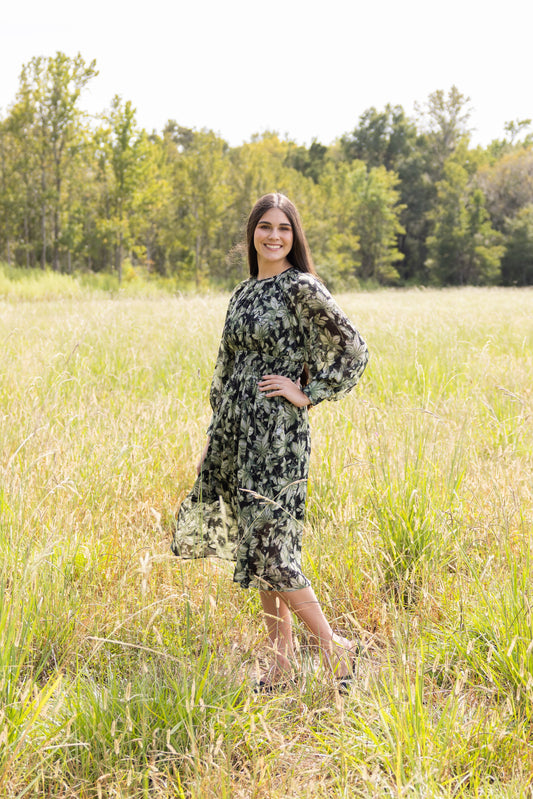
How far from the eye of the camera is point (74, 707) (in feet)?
5.80

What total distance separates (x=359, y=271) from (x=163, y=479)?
158 feet

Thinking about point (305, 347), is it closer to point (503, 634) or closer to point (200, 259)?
point (503, 634)

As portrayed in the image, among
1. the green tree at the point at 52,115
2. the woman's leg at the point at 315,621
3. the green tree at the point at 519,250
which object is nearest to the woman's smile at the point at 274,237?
the woman's leg at the point at 315,621

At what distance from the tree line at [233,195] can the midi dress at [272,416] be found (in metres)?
0.70

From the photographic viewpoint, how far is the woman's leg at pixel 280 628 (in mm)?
2164

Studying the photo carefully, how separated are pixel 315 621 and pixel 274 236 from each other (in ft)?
4.64

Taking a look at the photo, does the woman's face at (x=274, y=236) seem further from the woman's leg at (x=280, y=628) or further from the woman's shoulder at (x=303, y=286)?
the woman's leg at (x=280, y=628)

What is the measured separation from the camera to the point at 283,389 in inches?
85.3

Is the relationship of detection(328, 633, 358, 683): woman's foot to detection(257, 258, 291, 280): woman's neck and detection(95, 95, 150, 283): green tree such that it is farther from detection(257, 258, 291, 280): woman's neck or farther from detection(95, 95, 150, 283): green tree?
detection(95, 95, 150, 283): green tree

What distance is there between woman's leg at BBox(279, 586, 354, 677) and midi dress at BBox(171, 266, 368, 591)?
61 mm

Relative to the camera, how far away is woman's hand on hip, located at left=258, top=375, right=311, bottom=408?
2.16m

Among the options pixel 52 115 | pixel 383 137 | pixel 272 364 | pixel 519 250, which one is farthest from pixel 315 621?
pixel 383 137

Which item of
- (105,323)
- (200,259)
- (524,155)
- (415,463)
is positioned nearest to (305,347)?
(415,463)

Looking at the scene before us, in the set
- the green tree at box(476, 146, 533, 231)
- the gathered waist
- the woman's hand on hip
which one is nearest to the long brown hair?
the gathered waist
